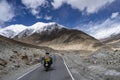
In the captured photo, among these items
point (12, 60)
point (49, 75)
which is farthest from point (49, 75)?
point (12, 60)

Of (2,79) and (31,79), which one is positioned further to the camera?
(2,79)

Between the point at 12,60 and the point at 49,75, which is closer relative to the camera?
the point at 49,75

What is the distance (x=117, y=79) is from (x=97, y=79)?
1262mm

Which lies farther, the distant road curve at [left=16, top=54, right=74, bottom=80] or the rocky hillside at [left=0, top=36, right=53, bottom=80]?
the rocky hillside at [left=0, top=36, right=53, bottom=80]

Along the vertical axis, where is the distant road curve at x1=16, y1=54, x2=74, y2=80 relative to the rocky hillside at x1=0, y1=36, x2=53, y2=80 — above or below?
below

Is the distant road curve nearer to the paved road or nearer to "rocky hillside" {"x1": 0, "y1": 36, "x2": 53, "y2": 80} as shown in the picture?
the paved road

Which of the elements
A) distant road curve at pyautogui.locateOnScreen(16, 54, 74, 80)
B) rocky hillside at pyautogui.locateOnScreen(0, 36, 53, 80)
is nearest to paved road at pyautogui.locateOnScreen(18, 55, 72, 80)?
distant road curve at pyautogui.locateOnScreen(16, 54, 74, 80)

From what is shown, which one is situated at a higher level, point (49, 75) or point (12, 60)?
point (12, 60)

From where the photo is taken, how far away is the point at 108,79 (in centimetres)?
1420

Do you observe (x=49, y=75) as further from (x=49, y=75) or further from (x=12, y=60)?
(x=12, y=60)

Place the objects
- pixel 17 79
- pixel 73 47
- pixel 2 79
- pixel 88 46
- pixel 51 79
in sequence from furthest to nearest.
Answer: pixel 73 47
pixel 88 46
pixel 2 79
pixel 17 79
pixel 51 79

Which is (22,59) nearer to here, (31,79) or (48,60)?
(48,60)

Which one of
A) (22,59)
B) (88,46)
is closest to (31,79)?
(22,59)

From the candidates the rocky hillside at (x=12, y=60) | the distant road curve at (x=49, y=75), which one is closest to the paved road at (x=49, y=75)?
the distant road curve at (x=49, y=75)
